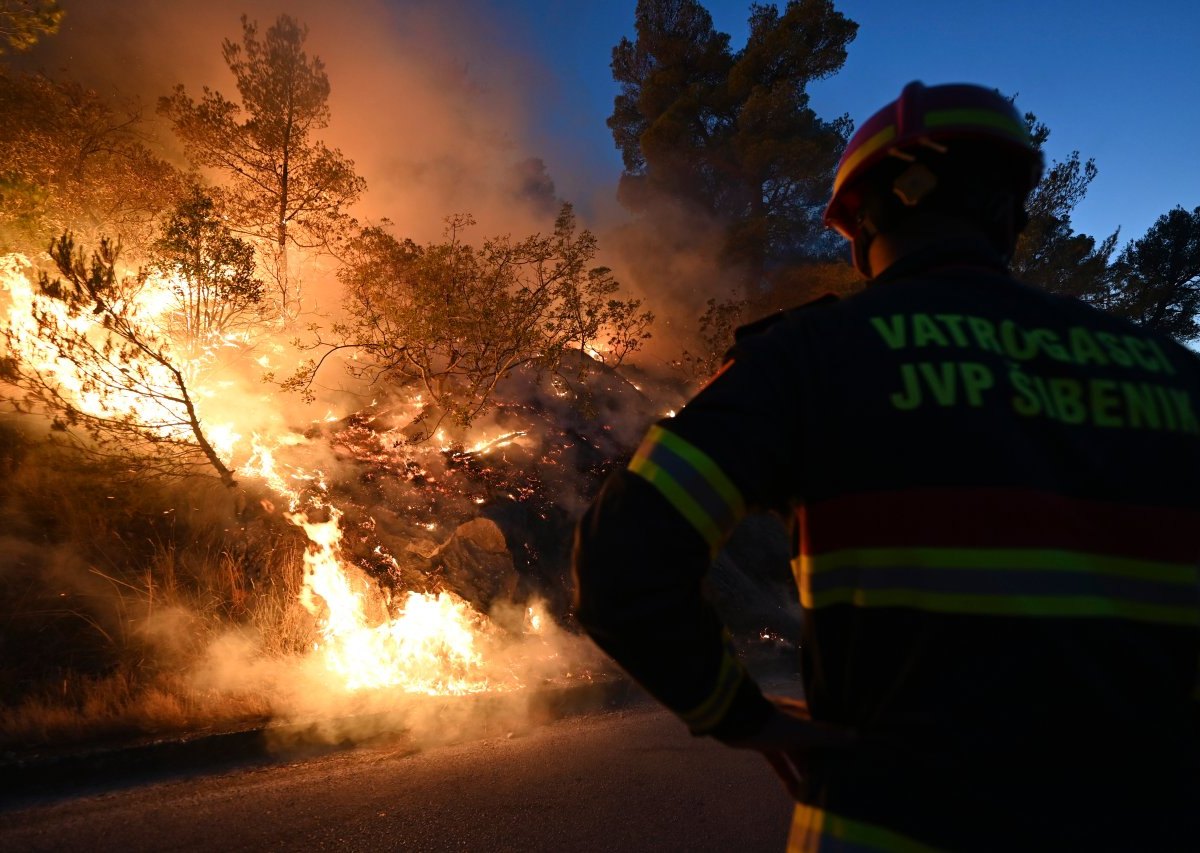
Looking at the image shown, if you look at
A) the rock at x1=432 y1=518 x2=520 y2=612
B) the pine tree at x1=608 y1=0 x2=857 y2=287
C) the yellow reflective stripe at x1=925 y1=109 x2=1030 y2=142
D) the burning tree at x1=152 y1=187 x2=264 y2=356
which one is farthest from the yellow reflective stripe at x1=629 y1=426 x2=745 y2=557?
the pine tree at x1=608 y1=0 x2=857 y2=287

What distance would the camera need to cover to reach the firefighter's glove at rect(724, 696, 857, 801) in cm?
101

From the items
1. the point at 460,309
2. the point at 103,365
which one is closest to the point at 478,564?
the point at 460,309

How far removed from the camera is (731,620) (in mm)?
7590

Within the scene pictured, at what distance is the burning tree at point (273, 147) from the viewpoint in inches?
423

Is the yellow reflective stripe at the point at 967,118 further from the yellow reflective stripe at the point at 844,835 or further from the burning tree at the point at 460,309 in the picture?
the burning tree at the point at 460,309

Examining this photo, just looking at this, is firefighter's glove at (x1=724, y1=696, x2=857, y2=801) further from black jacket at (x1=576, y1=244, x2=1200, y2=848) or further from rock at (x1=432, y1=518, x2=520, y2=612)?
rock at (x1=432, y1=518, x2=520, y2=612)

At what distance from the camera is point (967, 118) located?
1.27 m

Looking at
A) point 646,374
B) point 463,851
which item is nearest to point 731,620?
point 463,851

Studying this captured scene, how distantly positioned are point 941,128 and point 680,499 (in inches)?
35.9

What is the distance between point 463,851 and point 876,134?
345 centimetres

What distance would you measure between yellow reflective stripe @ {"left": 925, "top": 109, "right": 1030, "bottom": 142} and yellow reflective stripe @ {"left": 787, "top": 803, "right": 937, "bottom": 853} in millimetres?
1228

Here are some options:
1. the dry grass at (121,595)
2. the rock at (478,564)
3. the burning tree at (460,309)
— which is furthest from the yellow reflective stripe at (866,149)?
the burning tree at (460,309)

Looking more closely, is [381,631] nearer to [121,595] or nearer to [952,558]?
[121,595]

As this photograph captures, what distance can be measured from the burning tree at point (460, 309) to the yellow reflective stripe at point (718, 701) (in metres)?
7.68
